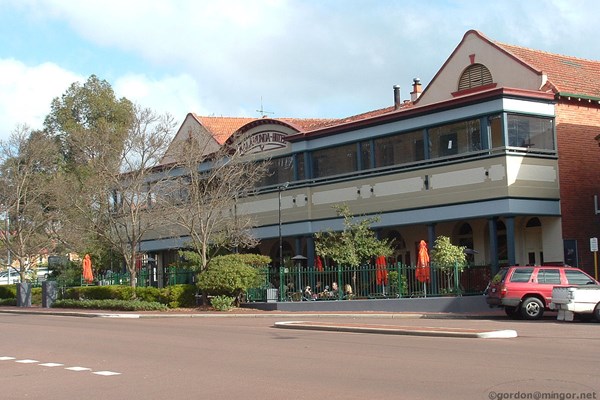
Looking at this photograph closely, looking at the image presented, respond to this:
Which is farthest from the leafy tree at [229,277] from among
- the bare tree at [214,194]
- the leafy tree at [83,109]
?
the leafy tree at [83,109]

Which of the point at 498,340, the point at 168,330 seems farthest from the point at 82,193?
the point at 498,340

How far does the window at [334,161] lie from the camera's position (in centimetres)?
3878

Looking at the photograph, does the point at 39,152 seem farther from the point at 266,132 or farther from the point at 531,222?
the point at 531,222

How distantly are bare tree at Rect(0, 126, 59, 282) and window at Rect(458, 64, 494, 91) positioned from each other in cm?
2279

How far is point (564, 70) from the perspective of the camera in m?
36.7

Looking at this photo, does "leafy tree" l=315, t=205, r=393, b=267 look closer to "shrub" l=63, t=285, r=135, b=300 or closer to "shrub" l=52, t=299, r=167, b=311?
"shrub" l=52, t=299, r=167, b=311

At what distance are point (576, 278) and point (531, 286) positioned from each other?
147 cm

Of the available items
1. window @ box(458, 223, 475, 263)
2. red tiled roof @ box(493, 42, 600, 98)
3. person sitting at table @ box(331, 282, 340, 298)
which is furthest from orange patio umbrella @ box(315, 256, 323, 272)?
red tiled roof @ box(493, 42, 600, 98)

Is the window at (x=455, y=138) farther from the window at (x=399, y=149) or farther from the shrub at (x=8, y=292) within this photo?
the shrub at (x=8, y=292)

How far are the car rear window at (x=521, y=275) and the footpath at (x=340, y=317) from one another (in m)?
2.17

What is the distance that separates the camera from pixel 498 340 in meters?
17.9

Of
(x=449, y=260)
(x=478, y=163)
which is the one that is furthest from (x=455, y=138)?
(x=449, y=260)

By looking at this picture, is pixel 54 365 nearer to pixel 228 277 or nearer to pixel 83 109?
pixel 228 277

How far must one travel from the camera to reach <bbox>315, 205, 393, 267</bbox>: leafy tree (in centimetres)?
3400
